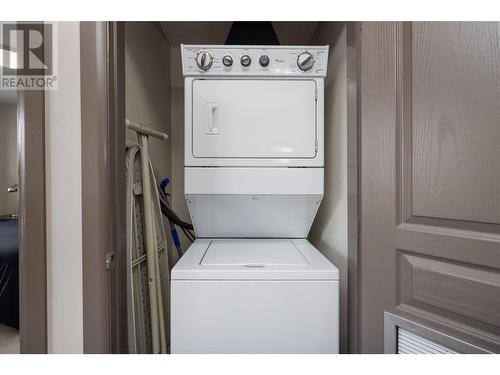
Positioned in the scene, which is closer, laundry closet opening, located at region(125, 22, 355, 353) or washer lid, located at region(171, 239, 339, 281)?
washer lid, located at region(171, 239, 339, 281)

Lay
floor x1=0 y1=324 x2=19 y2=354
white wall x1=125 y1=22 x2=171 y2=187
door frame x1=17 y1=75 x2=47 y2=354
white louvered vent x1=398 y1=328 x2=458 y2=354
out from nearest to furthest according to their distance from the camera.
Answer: white louvered vent x1=398 y1=328 x2=458 y2=354 < door frame x1=17 y1=75 x2=47 y2=354 < white wall x1=125 y1=22 x2=171 y2=187 < floor x1=0 y1=324 x2=19 y2=354

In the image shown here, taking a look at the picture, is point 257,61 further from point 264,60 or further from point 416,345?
point 416,345

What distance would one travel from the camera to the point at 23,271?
3.62ft

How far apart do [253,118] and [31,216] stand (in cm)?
133

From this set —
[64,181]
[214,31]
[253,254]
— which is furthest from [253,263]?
[214,31]

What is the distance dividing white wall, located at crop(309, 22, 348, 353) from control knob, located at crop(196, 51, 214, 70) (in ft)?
3.05

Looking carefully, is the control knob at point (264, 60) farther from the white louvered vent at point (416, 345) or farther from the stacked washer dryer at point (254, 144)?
the white louvered vent at point (416, 345)

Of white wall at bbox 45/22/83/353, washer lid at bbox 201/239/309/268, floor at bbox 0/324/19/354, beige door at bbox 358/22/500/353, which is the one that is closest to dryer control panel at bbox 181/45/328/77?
beige door at bbox 358/22/500/353

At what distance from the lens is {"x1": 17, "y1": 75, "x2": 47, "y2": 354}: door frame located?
1098mm

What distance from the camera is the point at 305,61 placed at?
1.70 meters

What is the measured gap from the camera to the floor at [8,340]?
231cm

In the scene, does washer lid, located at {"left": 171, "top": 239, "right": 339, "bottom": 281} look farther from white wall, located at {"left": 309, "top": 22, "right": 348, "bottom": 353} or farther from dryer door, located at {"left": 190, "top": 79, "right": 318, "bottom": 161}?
dryer door, located at {"left": 190, "top": 79, "right": 318, "bottom": 161}
